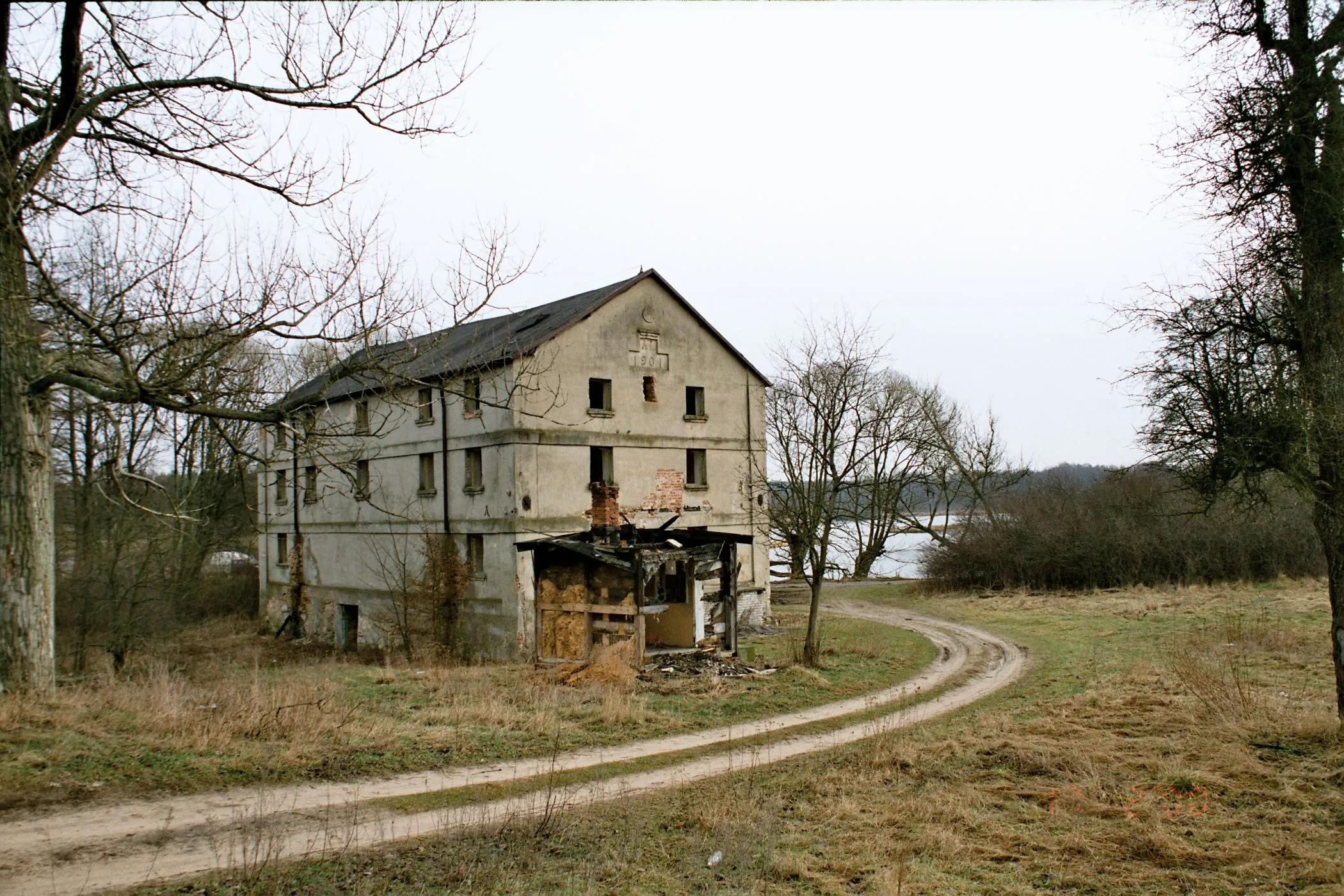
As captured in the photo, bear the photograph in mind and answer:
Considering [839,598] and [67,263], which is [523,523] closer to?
[67,263]

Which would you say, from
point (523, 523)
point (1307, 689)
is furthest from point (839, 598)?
point (1307, 689)

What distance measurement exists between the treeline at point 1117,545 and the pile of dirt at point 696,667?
15.5 meters

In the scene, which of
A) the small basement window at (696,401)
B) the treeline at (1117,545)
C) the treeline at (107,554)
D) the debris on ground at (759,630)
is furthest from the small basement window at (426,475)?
the treeline at (1117,545)

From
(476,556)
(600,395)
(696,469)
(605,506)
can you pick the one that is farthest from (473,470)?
(696,469)

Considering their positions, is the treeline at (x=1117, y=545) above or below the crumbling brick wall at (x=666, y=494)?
below

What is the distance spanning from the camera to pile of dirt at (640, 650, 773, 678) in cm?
2062

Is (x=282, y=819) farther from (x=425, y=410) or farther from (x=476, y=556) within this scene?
(x=425, y=410)

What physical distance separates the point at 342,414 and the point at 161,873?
977 inches

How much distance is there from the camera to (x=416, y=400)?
27859 millimetres

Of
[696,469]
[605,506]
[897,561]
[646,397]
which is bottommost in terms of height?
[897,561]

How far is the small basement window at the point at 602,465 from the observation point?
1033 inches

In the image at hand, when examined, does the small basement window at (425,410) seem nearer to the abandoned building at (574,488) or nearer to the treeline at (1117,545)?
the abandoned building at (574,488)

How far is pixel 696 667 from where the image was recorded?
21312mm

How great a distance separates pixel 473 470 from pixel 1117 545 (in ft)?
80.1
